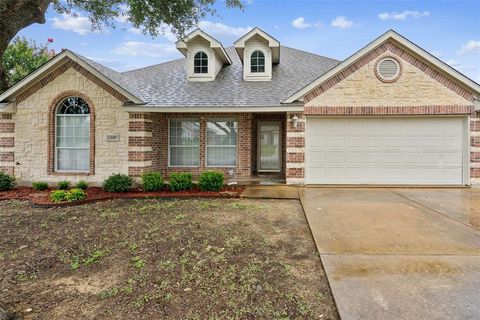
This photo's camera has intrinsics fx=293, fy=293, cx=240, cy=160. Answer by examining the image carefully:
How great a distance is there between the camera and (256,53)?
13.2 metres

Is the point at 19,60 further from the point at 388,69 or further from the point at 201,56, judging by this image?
the point at 388,69

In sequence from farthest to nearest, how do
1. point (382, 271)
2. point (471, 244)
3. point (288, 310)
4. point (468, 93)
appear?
point (468, 93)
point (471, 244)
point (382, 271)
point (288, 310)

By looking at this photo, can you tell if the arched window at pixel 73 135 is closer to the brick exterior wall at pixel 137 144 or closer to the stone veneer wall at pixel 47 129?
the stone veneer wall at pixel 47 129

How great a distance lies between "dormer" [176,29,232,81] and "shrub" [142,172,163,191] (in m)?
5.44

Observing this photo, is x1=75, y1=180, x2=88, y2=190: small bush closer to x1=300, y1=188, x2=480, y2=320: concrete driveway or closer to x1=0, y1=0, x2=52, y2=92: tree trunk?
x1=0, y1=0, x2=52, y2=92: tree trunk

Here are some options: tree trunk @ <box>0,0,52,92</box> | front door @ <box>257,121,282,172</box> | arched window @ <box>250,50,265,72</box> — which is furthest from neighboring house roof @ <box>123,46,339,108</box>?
tree trunk @ <box>0,0,52,92</box>

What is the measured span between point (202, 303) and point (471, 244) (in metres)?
4.38

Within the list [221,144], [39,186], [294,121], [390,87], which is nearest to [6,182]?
[39,186]

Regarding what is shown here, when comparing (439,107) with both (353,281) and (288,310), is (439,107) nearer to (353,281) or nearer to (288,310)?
(353,281)

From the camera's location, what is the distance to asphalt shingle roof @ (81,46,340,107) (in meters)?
11.2

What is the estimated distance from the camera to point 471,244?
185 inches

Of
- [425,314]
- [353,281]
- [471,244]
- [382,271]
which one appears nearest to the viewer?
[425,314]

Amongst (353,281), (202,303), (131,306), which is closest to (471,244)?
(353,281)

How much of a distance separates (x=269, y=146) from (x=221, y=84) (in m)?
3.58
